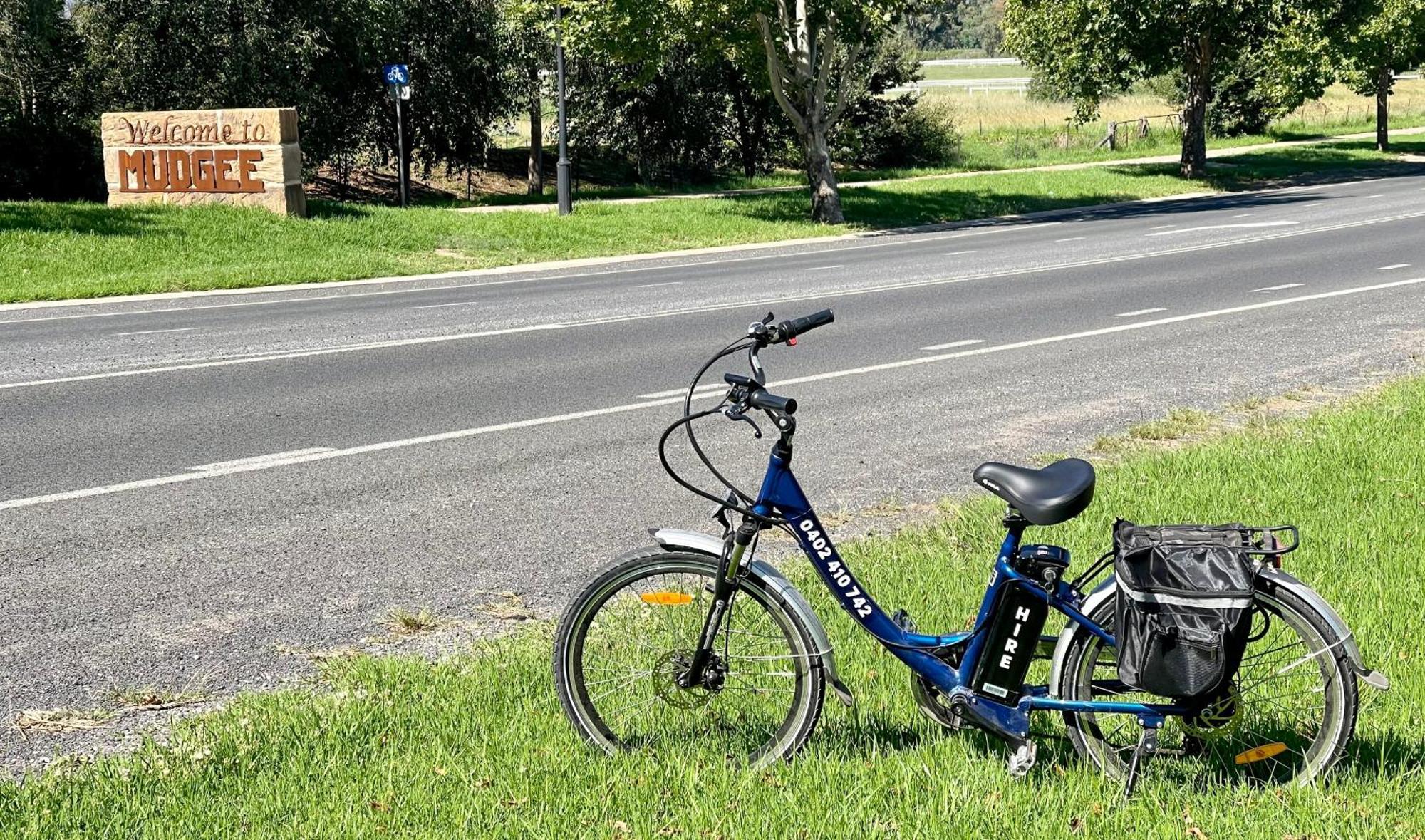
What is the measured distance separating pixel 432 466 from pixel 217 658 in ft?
9.89

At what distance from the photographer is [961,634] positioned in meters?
4.00

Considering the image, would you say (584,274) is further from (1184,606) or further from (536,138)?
(536,138)

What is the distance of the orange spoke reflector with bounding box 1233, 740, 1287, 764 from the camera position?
3801 millimetres

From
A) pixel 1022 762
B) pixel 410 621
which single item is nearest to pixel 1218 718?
pixel 1022 762

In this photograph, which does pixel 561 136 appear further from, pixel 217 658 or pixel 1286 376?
pixel 217 658

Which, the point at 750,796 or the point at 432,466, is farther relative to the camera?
the point at 432,466

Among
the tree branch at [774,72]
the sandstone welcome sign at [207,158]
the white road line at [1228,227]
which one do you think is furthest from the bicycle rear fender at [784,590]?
the tree branch at [774,72]

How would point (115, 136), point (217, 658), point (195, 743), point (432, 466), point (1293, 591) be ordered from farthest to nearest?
point (115, 136), point (432, 466), point (217, 658), point (195, 743), point (1293, 591)

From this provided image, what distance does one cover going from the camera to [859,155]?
4672 centimetres

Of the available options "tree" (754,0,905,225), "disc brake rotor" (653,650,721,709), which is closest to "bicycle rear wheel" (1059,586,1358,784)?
"disc brake rotor" (653,650,721,709)

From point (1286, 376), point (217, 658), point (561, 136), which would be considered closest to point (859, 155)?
point (561, 136)

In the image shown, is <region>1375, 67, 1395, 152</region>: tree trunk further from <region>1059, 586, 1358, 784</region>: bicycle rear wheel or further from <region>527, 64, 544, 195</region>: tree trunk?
<region>1059, 586, 1358, 784</region>: bicycle rear wheel

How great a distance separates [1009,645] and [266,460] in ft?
18.4

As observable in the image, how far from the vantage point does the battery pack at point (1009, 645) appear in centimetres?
387
